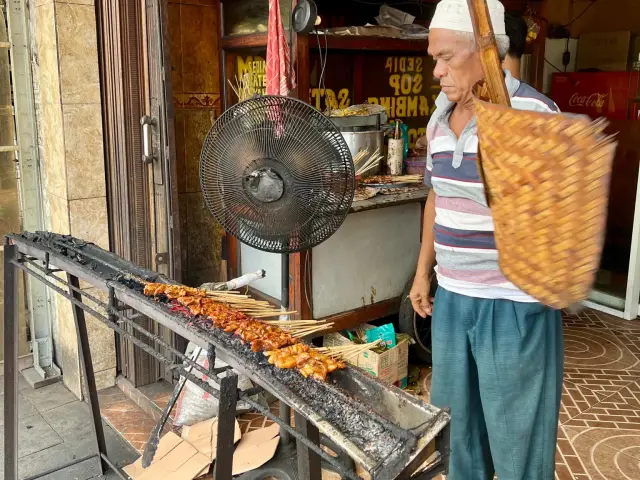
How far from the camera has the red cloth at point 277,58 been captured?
363 centimetres

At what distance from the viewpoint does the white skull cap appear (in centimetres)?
213

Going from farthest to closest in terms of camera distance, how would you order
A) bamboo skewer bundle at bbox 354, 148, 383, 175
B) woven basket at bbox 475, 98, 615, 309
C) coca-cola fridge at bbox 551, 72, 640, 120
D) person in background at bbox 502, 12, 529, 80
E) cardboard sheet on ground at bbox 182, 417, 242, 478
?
coca-cola fridge at bbox 551, 72, 640, 120
bamboo skewer bundle at bbox 354, 148, 383, 175
cardboard sheet on ground at bbox 182, 417, 242, 478
person in background at bbox 502, 12, 529, 80
woven basket at bbox 475, 98, 615, 309

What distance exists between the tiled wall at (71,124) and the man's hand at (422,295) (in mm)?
2328

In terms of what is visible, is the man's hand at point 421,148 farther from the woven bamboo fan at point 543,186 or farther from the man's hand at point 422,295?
the woven bamboo fan at point 543,186

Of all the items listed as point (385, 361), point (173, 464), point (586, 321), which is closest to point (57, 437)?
point (173, 464)

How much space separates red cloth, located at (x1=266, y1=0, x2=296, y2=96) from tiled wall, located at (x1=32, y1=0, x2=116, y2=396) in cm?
120

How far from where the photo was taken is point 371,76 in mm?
5562

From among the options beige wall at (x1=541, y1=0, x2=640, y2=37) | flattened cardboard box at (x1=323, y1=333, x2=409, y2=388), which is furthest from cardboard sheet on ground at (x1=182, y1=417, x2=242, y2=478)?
beige wall at (x1=541, y1=0, x2=640, y2=37)

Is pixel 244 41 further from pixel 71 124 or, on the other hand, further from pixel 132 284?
pixel 132 284

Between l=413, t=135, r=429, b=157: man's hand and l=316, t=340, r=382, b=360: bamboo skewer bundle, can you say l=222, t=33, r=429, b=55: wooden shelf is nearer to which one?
l=413, t=135, r=429, b=157: man's hand

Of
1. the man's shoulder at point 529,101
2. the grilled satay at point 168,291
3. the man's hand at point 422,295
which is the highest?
the man's shoulder at point 529,101

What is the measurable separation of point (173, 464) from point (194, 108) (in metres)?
2.56

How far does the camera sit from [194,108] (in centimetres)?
471

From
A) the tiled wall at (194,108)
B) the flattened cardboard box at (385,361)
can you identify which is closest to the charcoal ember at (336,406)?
the flattened cardboard box at (385,361)
